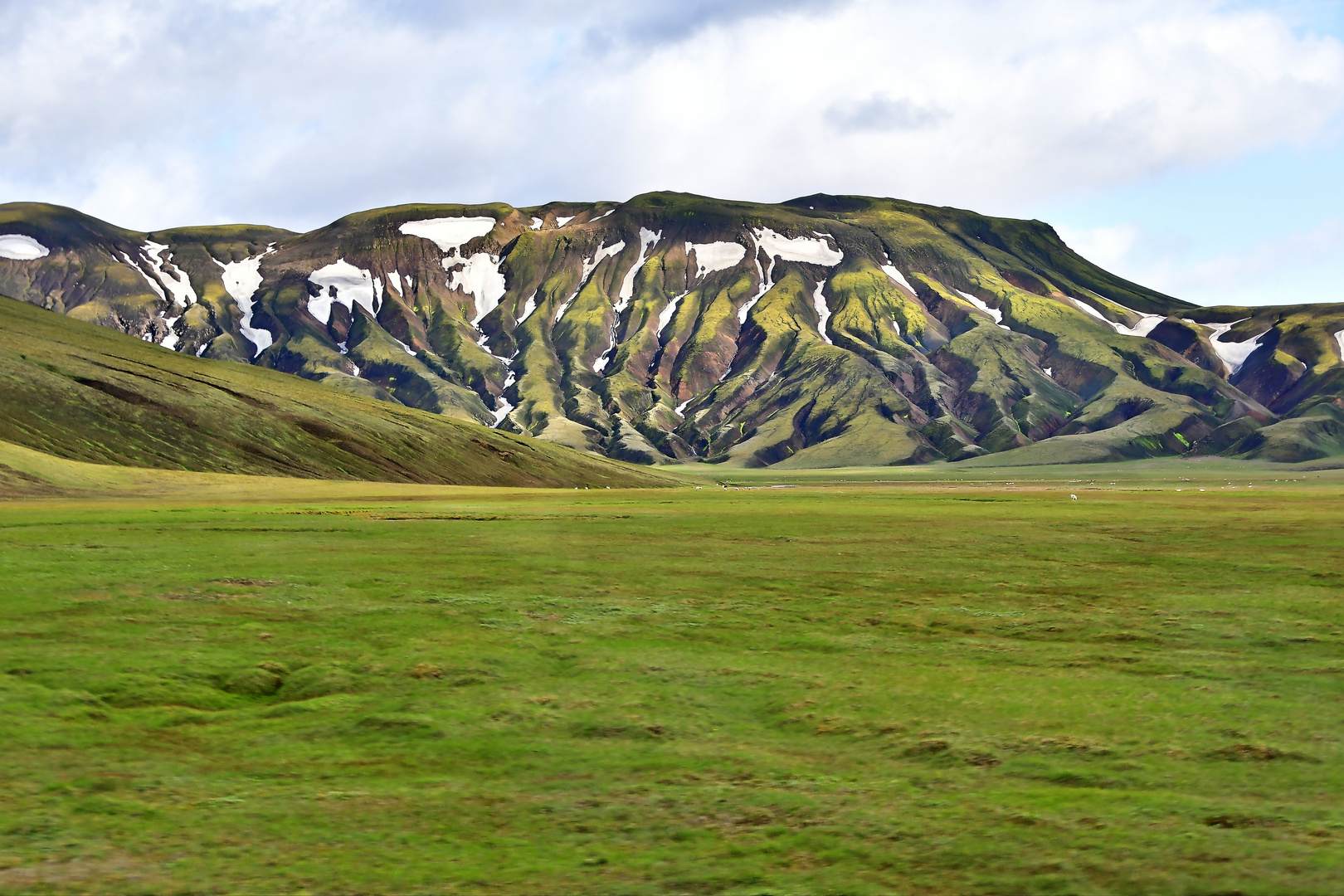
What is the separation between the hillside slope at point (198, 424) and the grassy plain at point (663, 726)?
4101 inches

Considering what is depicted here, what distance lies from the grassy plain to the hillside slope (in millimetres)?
104159

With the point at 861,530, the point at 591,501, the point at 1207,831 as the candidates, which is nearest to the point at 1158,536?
the point at 861,530

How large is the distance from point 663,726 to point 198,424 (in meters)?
153

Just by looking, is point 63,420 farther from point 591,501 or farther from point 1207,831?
point 1207,831

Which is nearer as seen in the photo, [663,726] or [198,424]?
[663,726]

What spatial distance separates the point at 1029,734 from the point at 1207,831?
5.05 meters

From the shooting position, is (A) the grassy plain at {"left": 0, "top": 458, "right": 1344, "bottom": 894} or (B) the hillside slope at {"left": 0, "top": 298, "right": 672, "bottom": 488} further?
(B) the hillside slope at {"left": 0, "top": 298, "right": 672, "bottom": 488}

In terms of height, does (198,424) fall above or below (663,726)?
above

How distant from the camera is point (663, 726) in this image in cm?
1909

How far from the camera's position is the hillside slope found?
447 ft

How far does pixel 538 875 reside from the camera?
1193cm

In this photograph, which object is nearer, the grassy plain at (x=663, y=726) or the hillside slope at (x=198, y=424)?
the grassy plain at (x=663, y=726)

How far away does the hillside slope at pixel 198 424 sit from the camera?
136375mm

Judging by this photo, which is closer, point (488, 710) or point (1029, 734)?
point (1029, 734)
